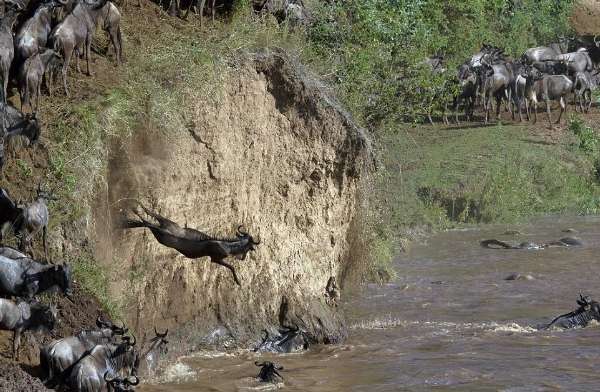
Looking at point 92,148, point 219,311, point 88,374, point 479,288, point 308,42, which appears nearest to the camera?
point 88,374

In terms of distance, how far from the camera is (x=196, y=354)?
12.3 metres

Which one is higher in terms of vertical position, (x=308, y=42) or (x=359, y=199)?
(x=308, y=42)

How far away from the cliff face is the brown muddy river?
0.67 m

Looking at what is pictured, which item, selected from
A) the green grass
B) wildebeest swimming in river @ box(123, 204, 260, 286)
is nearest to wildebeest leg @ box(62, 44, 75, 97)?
wildebeest swimming in river @ box(123, 204, 260, 286)

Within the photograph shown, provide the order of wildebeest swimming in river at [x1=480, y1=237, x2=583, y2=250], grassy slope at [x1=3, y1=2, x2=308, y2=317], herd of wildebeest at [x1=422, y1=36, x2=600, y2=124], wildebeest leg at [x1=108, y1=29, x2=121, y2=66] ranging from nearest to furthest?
grassy slope at [x1=3, y1=2, x2=308, y2=317], wildebeest leg at [x1=108, y1=29, x2=121, y2=66], wildebeest swimming in river at [x1=480, y1=237, x2=583, y2=250], herd of wildebeest at [x1=422, y1=36, x2=600, y2=124]

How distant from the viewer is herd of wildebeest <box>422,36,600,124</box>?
1192 inches

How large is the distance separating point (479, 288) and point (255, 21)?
6.43 metres

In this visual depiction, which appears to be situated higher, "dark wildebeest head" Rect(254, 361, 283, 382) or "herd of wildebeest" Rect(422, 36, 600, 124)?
"herd of wildebeest" Rect(422, 36, 600, 124)

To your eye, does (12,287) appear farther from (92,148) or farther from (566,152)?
(566,152)

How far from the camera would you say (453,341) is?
13969 millimetres

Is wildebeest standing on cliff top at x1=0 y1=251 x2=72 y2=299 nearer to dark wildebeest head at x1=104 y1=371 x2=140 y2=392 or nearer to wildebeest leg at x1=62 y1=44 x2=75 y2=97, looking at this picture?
dark wildebeest head at x1=104 y1=371 x2=140 y2=392

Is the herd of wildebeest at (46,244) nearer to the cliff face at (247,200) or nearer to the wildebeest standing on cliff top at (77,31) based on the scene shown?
the wildebeest standing on cliff top at (77,31)

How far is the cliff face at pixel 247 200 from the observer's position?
37.8 ft

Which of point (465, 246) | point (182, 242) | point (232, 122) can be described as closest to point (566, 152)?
point (465, 246)
